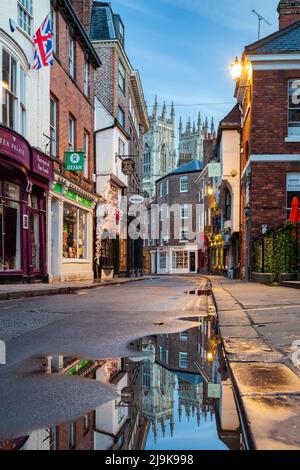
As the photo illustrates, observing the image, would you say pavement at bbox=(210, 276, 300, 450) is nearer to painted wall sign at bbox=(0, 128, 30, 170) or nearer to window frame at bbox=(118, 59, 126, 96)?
painted wall sign at bbox=(0, 128, 30, 170)

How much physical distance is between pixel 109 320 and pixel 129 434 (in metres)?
4.30

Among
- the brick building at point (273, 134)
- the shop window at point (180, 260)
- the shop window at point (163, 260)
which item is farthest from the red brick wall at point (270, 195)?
the shop window at point (163, 260)

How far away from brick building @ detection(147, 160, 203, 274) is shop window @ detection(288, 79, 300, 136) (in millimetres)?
43646

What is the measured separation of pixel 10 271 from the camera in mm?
14445

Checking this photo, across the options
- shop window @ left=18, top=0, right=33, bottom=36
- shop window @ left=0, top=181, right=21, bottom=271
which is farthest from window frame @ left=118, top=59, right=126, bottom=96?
shop window @ left=0, top=181, right=21, bottom=271


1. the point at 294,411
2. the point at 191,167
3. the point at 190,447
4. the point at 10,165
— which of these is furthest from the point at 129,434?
the point at 191,167

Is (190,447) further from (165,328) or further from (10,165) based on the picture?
(10,165)

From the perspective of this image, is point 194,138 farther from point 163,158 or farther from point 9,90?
point 9,90

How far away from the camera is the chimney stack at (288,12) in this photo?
22891 millimetres

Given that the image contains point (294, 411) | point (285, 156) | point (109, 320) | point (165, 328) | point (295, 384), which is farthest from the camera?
point (285, 156)

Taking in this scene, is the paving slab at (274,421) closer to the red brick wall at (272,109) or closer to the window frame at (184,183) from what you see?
the red brick wall at (272,109)

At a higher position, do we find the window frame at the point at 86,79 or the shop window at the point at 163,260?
the window frame at the point at 86,79

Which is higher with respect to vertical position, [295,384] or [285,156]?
[285,156]

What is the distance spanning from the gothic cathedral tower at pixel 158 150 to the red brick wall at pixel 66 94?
298 ft
